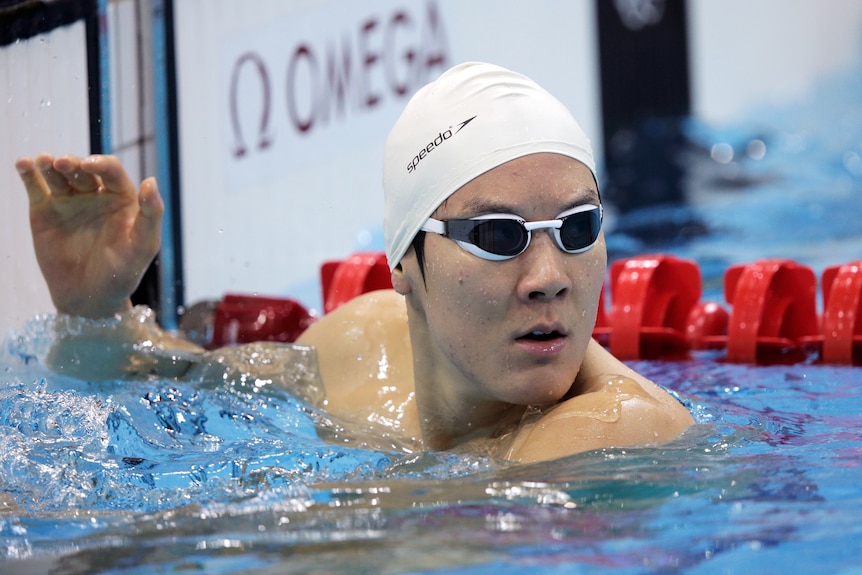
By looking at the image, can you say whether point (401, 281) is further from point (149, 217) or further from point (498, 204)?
point (149, 217)

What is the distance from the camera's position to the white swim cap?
2.03 meters

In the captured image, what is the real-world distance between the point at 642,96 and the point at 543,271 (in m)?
5.46

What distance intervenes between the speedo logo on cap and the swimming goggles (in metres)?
0.18

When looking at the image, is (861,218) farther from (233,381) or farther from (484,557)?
(484,557)

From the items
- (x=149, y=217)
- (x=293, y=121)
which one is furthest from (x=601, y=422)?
(x=293, y=121)

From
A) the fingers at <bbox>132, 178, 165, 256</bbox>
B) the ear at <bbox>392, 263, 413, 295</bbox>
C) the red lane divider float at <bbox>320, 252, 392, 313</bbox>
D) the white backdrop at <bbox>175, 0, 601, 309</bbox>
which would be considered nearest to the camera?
the ear at <bbox>392, 263, 413, 295</bbox>

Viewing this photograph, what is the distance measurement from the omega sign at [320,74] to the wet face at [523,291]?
4.21 m

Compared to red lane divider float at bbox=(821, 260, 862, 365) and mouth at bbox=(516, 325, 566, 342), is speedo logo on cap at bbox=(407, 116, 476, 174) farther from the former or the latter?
red lane divider float at bbox=(821, 260, 862, 365)

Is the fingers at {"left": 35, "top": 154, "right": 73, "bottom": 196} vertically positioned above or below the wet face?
above

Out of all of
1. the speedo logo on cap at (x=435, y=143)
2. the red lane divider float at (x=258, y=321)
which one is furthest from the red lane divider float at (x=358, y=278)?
the speedo logo on cap at (x=435, y=143)

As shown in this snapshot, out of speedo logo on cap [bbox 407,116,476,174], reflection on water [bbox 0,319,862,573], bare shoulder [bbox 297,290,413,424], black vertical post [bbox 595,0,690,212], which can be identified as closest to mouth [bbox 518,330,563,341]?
reflection on water [bbox 0,319,862,573]

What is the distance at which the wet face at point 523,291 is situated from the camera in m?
1.97

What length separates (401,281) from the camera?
2223 mm

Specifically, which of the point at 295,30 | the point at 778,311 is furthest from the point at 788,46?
the point at 778,311
